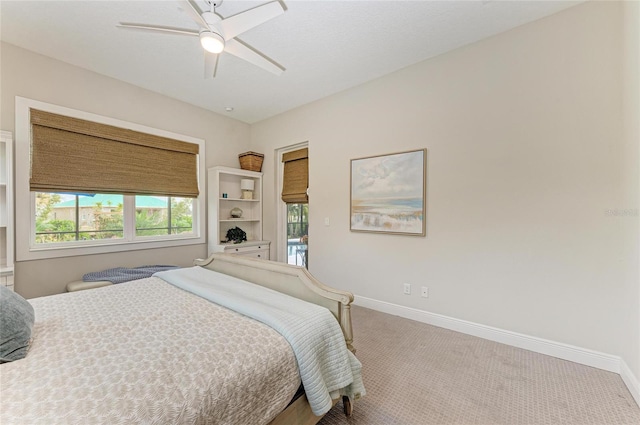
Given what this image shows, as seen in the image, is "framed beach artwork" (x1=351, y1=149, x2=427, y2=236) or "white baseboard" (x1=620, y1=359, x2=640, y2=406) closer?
"white baseboard" (x1=620, y1=359, x2=640, y2=406)

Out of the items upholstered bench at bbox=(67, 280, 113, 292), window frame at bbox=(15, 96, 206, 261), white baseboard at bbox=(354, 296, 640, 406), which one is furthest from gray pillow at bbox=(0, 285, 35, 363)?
white baseboard at bbox=(354, 296, 640, 406)

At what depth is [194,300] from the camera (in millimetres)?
1765

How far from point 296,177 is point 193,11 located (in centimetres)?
269

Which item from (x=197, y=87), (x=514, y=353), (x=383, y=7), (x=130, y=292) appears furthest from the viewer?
(x=197, y=87)

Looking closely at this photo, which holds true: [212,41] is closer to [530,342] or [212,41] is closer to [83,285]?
[83,285]

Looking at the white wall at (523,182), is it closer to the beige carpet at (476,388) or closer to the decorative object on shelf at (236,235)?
the beige carpet at (476,388)

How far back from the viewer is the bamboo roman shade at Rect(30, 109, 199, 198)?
8.74ft

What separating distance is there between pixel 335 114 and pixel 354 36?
1.18 m

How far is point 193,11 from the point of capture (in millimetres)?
1572

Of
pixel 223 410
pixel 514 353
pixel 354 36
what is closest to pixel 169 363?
pixel 223 410

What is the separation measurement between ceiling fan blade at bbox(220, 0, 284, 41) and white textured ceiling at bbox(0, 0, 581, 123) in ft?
1.67

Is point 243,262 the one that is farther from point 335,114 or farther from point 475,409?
Answer: point 335,114

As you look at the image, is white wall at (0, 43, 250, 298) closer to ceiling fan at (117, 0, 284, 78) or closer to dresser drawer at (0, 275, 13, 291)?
dresser drawer at (0, 275, 13, 291)

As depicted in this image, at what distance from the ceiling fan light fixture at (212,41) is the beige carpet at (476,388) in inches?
97.1
